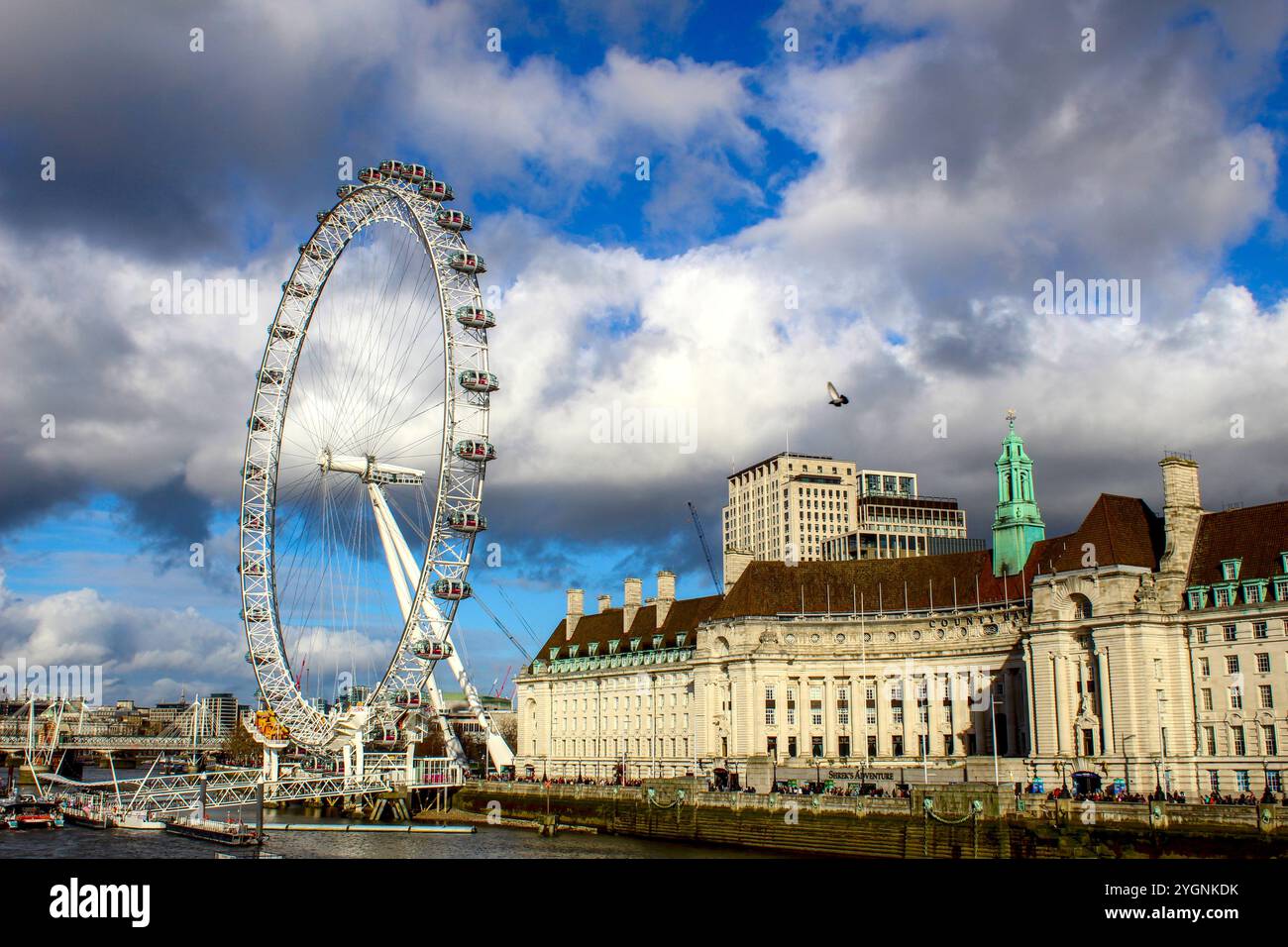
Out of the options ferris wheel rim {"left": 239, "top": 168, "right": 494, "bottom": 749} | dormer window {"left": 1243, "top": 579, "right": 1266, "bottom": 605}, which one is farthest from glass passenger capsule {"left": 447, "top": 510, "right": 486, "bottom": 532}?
dormer window {"left": 1243, "top": 579, "right": 1266, "bottom": 605}

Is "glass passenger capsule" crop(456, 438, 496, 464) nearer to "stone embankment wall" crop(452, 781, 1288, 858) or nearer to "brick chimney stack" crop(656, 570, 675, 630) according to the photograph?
"stone embankment wall" crop(452, 781, 1288, 858)

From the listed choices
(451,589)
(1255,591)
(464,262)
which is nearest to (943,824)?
(1255,591)

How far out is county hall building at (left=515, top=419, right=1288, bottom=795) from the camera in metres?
75.9

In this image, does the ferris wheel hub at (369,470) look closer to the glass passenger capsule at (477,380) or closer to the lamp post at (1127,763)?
the glass passenger capsule at (477,380)

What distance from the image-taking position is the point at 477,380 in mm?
83812

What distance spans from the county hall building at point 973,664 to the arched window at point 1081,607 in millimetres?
346

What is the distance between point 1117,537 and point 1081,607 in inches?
209

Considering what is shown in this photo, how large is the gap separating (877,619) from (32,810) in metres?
66.8

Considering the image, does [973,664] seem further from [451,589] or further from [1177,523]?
[451,589]

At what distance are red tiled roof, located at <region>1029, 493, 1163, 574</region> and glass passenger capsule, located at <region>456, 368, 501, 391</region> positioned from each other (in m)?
41.5

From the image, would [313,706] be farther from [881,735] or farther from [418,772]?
[881,735]

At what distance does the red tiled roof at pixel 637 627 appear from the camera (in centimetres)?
11556
